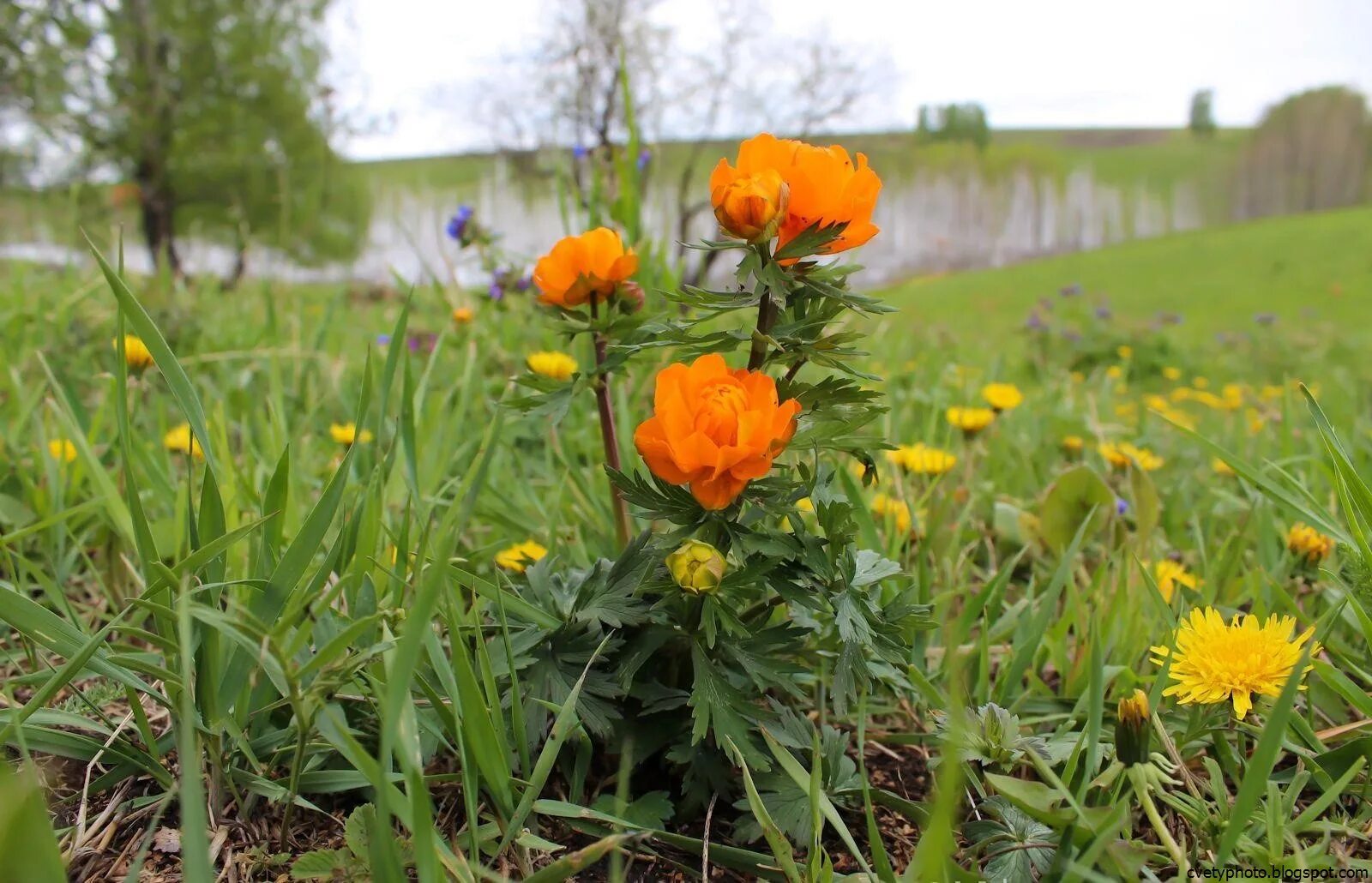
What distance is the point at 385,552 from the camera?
95cm

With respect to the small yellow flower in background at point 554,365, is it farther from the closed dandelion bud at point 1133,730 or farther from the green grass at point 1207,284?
the green grass at point 1207,284

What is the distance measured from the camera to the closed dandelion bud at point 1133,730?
2.05 feet

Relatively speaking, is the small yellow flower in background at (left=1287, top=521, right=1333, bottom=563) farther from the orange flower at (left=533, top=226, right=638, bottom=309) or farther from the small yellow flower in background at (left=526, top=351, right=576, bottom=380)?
the small yellow flower in background at (left=526, top=351, right=576, bottom=380)

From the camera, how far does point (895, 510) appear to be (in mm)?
1236

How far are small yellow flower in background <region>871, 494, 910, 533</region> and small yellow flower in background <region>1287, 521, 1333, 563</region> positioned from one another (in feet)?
1.70

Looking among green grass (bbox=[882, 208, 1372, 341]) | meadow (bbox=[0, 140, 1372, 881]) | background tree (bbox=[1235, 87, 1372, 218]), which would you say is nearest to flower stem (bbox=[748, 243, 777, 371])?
meadow (bbox=[0, 140, 1372, 881])

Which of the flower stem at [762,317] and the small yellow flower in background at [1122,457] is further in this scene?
the small yellow flower in background at [1122,457]

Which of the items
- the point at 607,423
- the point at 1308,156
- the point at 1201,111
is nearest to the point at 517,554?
the point at 607,423

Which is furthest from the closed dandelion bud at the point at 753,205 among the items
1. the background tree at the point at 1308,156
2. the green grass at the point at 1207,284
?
the background tree at the point at 1308,156

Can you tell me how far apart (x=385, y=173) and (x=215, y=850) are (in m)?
34.1

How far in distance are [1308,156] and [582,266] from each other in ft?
126

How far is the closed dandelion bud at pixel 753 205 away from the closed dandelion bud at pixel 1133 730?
48 centimetres

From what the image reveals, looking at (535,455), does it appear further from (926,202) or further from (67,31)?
(926,202)

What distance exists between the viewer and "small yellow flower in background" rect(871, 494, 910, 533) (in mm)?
1212
